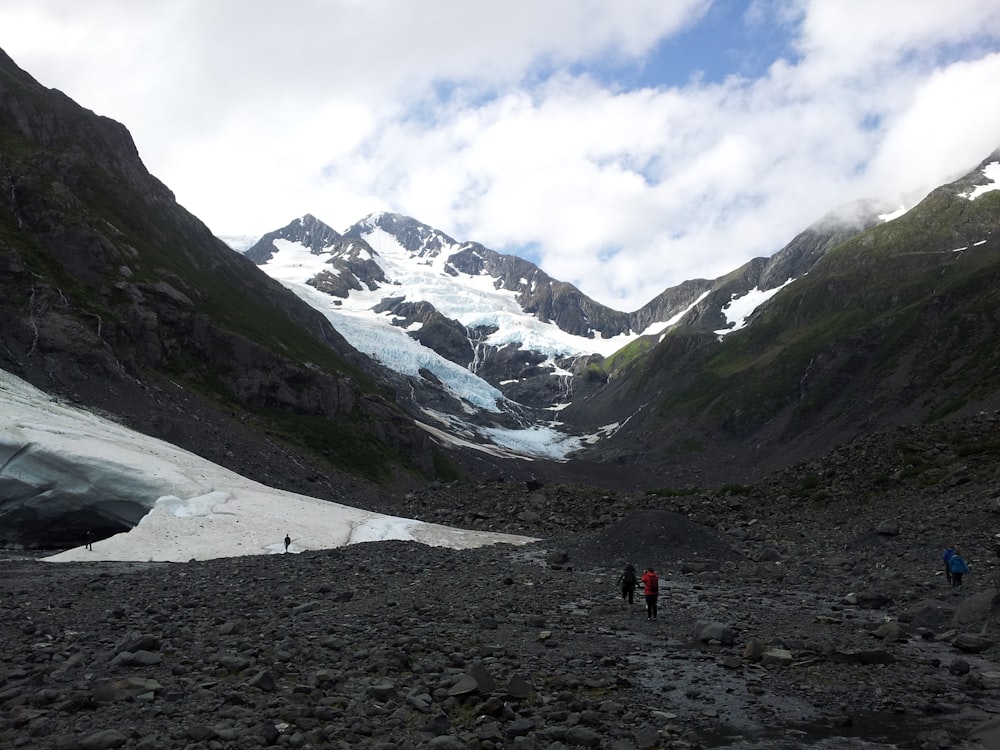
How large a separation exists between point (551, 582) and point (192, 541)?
17393 millimetres

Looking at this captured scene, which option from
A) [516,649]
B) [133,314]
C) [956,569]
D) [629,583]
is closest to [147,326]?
[133,314]

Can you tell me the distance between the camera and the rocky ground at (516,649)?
1059 cm

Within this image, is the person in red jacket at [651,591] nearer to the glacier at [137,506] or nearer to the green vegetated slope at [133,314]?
the glacier at [137,506]

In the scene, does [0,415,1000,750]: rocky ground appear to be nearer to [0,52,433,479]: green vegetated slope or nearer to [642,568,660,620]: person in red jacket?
[642,568,660,620]: person in red jacket

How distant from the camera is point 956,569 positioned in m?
22.5

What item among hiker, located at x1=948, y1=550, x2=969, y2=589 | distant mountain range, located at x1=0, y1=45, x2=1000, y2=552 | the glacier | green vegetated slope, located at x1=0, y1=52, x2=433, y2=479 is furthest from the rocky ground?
green vegetated slope, located at x1=0, y1=52, x2=433, y2=479

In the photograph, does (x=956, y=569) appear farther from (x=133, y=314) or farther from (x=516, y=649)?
(x=133, y=314)

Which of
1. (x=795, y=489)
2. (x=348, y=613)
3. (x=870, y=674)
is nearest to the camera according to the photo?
(x=870, y=674)

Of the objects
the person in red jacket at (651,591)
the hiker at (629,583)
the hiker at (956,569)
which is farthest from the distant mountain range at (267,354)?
the hiker at (956,569)

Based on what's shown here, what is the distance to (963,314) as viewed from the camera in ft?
390

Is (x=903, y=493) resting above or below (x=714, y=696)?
above

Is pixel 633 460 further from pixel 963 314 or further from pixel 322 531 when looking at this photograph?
pixel 322 531

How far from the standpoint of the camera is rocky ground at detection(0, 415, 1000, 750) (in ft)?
34.8

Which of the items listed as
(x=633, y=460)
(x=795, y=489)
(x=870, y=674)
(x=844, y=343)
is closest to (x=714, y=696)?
(x=870, y=674)
